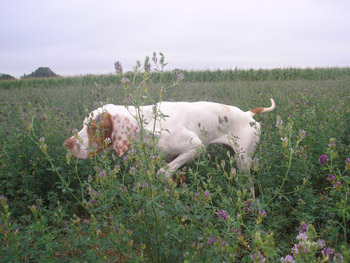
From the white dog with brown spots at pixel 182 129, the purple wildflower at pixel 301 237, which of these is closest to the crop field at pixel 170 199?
the purple wildflower at pixel 301 237

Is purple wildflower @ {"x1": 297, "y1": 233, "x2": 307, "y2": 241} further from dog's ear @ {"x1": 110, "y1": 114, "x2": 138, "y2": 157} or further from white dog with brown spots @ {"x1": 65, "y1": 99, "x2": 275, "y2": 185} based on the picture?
dog's ear @ {"x1": 110, "y1": 114, "x2": 138, "y2": 157}

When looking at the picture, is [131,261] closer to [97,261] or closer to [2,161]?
[97,261]

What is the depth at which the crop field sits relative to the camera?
164cm

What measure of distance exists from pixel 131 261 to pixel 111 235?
0.57 ft

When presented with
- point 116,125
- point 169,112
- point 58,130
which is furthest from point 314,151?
point 58,130

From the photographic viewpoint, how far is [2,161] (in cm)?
295

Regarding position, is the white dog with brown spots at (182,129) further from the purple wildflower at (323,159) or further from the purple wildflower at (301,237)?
the purple wildflower at (301,237)

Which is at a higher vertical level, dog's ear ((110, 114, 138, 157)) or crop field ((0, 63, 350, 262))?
dog's ear ((110, 114, 138, 157))

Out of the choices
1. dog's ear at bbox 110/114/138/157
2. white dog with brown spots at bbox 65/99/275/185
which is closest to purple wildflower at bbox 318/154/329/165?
white dog with brown spots at bbox 65/99/275/185

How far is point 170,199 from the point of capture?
1.96 m

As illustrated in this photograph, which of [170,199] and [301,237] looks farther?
[170,199]

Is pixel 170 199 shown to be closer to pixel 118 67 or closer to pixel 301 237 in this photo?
pixel 118 67

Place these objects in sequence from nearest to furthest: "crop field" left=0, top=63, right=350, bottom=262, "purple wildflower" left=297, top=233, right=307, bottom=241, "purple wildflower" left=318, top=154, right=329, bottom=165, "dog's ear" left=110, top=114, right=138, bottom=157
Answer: "purple wildflower" left=297, top=233, right=307, bottom=241
"crop field" left=0, top=63, right=350, bottom=262
"purple wildflower" left=318, top=154, right=329, bottom=165
"dog's ear" left=110, top=114, right=138, bottom=157

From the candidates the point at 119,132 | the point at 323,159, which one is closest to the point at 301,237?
the point at 323,159
